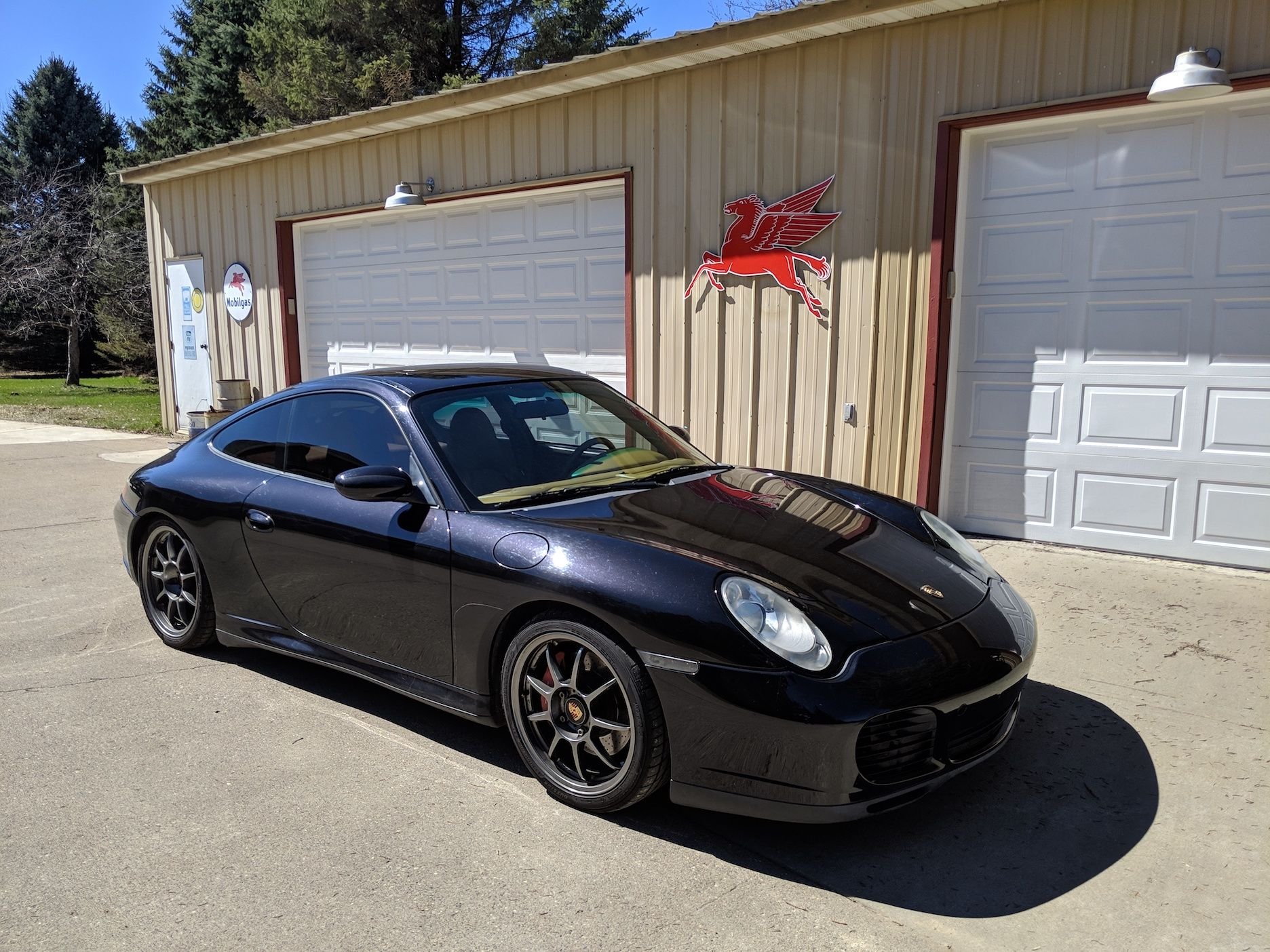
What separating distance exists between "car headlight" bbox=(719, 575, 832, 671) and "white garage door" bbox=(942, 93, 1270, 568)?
4.02m

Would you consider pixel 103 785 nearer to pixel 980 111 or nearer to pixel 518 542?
pixel 518 542

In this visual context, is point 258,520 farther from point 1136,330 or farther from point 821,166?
point 1136,330

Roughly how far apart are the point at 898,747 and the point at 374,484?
77.6 inches

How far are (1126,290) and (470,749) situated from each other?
4707 millimetres

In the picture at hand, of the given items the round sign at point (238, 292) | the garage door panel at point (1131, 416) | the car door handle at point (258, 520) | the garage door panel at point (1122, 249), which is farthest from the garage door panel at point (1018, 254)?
the round sign at point (238, 292)

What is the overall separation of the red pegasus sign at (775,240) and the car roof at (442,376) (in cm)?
301

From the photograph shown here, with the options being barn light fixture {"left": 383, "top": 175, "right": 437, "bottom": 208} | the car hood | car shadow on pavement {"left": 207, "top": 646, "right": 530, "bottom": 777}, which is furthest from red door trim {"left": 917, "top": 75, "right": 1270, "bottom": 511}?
barn light fixture {"left": 383, "top": 175, "right": 437, "bottom": 208}

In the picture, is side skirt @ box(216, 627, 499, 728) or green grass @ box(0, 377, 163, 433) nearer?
side skirt @ box(216, 627, 499, 728)

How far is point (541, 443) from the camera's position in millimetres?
3809

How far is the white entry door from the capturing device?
12.5 metres

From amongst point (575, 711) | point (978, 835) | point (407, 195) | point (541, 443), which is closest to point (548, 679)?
point (575, 711)

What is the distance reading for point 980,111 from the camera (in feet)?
19.5

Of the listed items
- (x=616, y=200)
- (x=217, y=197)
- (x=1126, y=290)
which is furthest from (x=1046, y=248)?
(x=217, y=197)

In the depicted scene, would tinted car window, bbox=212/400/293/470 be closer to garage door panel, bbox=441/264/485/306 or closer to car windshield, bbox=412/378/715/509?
car windshield, bbox=412/378/715/509
